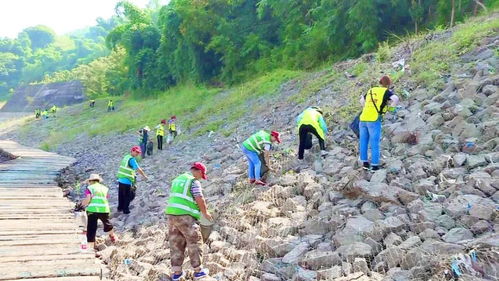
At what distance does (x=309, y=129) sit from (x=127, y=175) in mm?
3441

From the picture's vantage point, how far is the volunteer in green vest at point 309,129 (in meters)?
7.69

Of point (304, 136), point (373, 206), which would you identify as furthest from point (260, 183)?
point (373, 206)

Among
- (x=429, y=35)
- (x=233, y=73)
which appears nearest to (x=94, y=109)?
(x=233, y=73)

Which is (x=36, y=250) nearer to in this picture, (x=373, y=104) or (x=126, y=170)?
(x=126, y=170)

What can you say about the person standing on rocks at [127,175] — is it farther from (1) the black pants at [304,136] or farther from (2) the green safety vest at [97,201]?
(1) the black pants at [304,136]

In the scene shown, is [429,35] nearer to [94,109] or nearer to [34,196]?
[34,196]

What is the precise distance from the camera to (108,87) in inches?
1788

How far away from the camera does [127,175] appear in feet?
27.5

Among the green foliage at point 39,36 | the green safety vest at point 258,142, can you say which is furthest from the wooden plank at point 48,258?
the green foliage at point 39,36

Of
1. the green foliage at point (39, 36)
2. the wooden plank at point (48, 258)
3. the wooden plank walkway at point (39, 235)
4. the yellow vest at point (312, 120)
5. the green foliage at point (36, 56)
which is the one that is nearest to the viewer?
the wooden plank walkway at point (39, 235)

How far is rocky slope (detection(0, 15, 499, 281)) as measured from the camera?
4.28 meters

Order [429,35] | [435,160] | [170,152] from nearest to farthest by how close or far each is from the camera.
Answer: [435,160]
[429,35]
[170,152]

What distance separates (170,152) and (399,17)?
9.47m

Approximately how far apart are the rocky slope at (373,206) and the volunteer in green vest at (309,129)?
0.57ft
